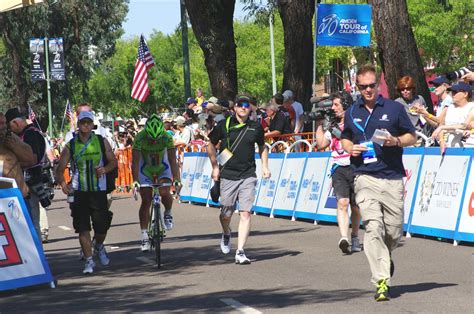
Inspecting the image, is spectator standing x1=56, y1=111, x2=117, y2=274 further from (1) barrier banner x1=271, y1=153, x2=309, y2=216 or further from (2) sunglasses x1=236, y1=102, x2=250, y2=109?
(1) barrier banner x1=271, y1=153, x2=309, y2=216

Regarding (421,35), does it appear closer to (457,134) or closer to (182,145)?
(182,145)

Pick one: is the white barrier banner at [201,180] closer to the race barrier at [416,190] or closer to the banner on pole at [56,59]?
the race barrier at [416,190]

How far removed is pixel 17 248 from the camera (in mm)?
12445

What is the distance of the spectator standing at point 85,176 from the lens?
1426cm

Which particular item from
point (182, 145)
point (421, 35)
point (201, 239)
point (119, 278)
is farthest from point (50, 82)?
point (119, 278)

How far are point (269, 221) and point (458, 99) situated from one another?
6.15 metres

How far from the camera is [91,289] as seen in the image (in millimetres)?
12344

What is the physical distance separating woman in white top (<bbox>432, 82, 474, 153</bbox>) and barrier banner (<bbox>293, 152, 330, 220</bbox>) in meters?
4.00

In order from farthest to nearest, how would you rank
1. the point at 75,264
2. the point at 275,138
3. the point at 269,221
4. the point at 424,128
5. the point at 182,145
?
the point at 182,145
the point at 275,138
the point at 269,221
the point at 424,128
the point at 75,264

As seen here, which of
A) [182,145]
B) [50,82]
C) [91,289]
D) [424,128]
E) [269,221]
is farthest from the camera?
[50,82]

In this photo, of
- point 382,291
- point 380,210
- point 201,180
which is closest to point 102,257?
point 380,210

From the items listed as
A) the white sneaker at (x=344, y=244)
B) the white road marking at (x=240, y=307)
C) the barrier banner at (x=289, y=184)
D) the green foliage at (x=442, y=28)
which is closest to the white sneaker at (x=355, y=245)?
the white sneaker at (x=344, y=244)

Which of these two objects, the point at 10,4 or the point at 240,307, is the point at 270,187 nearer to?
the point at 10,4

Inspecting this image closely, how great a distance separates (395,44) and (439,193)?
6.72 m
